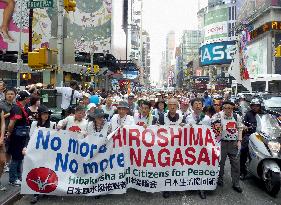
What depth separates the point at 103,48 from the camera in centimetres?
6144

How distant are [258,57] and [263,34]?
11.9ft

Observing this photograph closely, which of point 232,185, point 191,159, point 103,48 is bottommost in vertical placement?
point 232,185

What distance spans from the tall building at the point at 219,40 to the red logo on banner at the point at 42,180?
88.2 m

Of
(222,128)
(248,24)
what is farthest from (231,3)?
(222,128)

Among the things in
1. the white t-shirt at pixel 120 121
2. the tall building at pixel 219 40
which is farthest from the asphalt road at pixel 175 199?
the tall building at pixel 219 40

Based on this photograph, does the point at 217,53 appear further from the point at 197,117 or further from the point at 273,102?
the point at 197,117

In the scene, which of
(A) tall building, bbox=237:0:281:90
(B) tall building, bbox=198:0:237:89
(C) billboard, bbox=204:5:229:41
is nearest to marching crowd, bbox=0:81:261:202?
(A) tall building, bbox=237:0:281:90

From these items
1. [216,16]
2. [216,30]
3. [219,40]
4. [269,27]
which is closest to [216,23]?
[216,30]

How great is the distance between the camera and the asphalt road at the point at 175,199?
283 inches

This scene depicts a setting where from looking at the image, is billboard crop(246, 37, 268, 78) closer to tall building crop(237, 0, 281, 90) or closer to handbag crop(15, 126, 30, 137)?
tall building crop(237, 0, 281, 90)

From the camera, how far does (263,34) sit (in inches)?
2253

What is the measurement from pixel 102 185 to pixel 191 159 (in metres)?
1.70

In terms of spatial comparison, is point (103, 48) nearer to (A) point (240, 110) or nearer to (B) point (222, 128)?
(A) point (240, 110)

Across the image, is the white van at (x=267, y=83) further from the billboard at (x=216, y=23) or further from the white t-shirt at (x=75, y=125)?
the billboard at (x=216, y=23)
